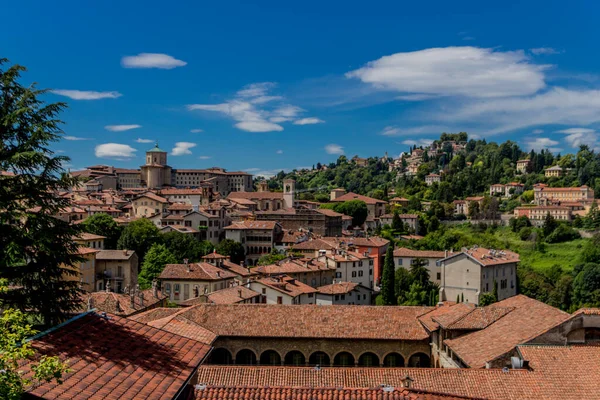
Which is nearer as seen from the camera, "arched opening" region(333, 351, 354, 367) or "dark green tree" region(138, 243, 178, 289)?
"arched opening" region(333, 351, 354, 367)

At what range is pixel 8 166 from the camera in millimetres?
15648

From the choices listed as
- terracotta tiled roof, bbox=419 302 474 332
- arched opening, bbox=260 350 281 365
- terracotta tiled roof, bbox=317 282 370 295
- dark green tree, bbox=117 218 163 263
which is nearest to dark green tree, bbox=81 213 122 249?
dark green tree, bbox=117 218 163 263

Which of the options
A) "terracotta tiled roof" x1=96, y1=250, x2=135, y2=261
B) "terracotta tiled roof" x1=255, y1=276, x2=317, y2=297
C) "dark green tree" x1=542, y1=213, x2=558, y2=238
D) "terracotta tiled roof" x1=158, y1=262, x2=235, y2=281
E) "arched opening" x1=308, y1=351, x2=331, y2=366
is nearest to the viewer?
"arched opening" x1=308, y1=351, x2=331, y2=366

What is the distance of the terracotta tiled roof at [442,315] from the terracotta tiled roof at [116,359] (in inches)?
769

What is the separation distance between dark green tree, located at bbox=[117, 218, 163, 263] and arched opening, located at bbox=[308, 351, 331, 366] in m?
39.2

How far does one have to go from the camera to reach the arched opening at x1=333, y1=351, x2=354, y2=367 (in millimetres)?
30422

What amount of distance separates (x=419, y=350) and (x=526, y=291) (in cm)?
4080

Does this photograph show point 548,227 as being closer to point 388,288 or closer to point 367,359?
point 388,288

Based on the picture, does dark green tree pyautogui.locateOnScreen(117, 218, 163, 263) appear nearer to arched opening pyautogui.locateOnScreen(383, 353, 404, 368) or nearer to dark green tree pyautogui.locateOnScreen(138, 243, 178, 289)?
dark green tree pyautogui.locateOnScreen(138, 243, 178, 289)

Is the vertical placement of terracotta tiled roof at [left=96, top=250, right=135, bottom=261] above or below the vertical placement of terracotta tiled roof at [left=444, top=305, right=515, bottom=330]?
above

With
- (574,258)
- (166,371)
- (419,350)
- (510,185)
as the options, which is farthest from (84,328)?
(510,185)

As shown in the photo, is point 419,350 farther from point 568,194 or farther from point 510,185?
point 510,185

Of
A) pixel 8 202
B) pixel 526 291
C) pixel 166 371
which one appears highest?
pixel 8 202

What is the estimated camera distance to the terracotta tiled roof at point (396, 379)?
20266 mm
